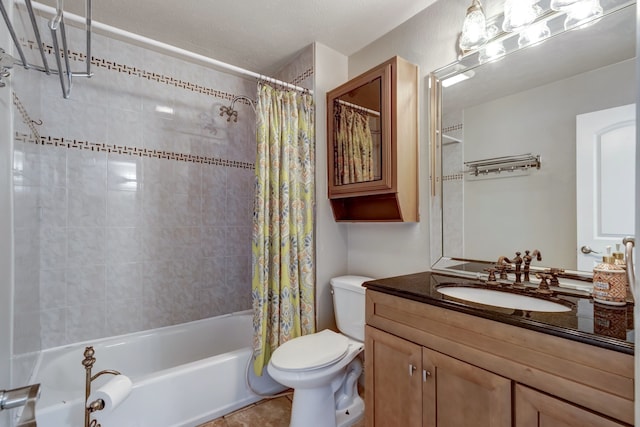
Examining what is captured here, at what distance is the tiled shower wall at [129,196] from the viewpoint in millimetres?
1786

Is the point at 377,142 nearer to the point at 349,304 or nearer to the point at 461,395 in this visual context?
the point at 349,304

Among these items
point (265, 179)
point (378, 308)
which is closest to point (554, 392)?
point (378, 308)

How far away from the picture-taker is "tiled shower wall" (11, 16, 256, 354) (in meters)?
1.79

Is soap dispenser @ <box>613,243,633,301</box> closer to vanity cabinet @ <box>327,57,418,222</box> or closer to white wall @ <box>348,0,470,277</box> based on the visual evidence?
white wall @ <box>348,0,470,277</box>

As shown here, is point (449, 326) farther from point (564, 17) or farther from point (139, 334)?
point (139, 334)

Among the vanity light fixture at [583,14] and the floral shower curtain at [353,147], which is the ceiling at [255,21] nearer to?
the floral shower curtain at [353,147]

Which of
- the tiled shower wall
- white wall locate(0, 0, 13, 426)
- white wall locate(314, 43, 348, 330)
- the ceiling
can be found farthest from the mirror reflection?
white wall locate(0, 0, 13, 426)

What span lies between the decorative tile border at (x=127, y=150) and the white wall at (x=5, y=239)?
29 centimetres

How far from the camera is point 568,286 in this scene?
1233 mm

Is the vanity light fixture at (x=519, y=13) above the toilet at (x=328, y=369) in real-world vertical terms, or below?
above

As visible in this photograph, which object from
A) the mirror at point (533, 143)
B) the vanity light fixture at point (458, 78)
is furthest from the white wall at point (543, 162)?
the vanity light fixture at point (458, 78)

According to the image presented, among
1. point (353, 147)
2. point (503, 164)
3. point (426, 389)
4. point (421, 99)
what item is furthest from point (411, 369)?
point (421, 99)

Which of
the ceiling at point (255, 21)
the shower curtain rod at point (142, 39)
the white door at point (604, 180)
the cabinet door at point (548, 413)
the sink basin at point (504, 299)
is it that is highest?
the ceiling at point (255, 21)

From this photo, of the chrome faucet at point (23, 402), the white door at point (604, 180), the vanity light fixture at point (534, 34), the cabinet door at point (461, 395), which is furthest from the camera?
the vanity light fixture at point (534, 34)
